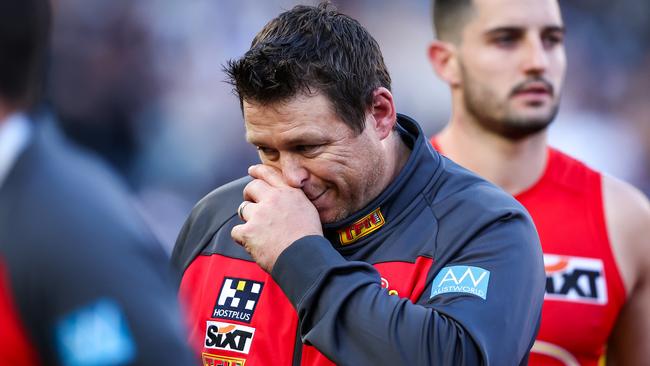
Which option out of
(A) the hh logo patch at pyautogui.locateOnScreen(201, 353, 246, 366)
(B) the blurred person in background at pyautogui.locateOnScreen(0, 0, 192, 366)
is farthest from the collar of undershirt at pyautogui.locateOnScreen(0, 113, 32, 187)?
(A) the hh logo patch at pyautogui.locateOnScreen(201, 353, 246, 366)

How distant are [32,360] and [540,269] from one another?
163 cm

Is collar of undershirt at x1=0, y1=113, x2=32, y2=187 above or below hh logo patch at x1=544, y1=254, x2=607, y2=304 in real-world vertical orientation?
above

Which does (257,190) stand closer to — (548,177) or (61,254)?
(61,254)

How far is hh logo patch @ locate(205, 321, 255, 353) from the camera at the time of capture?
113 inches

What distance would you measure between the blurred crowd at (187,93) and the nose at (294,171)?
14.1 ft

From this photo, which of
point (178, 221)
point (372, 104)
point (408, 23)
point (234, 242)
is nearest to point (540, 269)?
point (372, 104)

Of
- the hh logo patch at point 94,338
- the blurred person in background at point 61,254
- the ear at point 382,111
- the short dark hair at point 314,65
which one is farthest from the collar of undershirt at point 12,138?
the ear at point 382,111

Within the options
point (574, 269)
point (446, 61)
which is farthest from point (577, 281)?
point (446, 61)

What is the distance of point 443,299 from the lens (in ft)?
8.70

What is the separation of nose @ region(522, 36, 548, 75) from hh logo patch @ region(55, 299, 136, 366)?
117 inches

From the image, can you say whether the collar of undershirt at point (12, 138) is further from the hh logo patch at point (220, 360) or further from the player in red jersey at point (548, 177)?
the player in red jersey at point (548, 177)

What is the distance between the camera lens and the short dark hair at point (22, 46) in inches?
66.6

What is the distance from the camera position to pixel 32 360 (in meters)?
1.56

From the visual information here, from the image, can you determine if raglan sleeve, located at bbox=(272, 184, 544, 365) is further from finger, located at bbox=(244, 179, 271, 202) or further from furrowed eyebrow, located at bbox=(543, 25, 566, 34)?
furrowed eyebrow, located at bbox=(543, 25, 566, 34)
